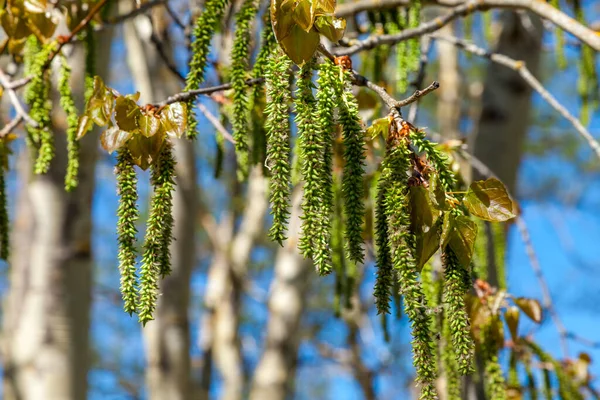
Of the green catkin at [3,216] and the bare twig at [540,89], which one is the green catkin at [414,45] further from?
the green catkin at [3,216]

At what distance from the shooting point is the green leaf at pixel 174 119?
103cm

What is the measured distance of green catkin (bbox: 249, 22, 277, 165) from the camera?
1.12 meters

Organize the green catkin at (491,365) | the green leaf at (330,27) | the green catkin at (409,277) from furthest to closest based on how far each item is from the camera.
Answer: the green catkin at (491,365)
the green leaf at (330,27)
the green catkin at (409,277)

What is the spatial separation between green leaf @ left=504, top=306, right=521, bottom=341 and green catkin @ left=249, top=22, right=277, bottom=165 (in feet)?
2.10

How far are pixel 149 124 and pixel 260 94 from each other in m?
0.24

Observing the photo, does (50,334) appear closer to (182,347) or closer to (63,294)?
(63,294)

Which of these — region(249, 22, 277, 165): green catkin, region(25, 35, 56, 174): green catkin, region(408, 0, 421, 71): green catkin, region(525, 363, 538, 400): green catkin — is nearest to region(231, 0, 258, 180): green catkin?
region(249, 22, 277, 165): green catkin

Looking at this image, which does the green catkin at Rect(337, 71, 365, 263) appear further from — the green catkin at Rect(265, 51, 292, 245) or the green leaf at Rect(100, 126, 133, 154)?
the green leaf at Rect(100, 126, 133, 154)

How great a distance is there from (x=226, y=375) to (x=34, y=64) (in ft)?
10.2

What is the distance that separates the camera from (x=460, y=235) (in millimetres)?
851

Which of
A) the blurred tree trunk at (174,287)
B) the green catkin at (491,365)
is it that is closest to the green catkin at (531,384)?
the green catkin at (491,365)

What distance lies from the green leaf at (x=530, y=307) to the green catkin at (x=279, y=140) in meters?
0.82

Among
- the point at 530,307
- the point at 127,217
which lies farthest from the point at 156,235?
the point at 530,307

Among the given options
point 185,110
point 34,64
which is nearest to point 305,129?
point 185,110
